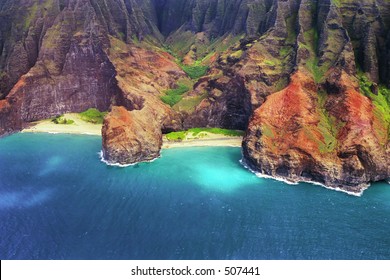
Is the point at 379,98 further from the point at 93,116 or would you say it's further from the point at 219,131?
the point at 93,116

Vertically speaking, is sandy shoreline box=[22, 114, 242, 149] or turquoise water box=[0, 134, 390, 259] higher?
turquoise water box=[0, 134, 390, 259]

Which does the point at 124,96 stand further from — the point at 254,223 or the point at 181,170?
the point at 254,223

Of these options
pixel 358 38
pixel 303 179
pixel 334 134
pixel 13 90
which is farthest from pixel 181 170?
pixel 13 90

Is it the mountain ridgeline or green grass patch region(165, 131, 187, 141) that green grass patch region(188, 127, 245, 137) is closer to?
the mountain ridgeline

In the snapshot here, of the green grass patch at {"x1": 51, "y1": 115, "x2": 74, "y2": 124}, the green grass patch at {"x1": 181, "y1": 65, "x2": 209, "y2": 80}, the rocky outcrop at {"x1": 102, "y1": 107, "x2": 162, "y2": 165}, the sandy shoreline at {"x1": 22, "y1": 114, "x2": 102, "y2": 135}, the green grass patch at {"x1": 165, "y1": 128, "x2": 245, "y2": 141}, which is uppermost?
the green grass patch at {"x1": 181, "y1": 65, "x2": 209, "y2": 80}

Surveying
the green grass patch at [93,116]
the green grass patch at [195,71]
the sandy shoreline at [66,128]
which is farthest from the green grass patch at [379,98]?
the green grass patch at [93,116]

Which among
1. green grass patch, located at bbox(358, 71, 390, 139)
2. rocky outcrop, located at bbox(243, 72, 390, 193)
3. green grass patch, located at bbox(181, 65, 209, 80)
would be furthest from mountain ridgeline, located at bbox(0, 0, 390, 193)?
green grass patch, located at bbox(181, 65, 209, 80)
